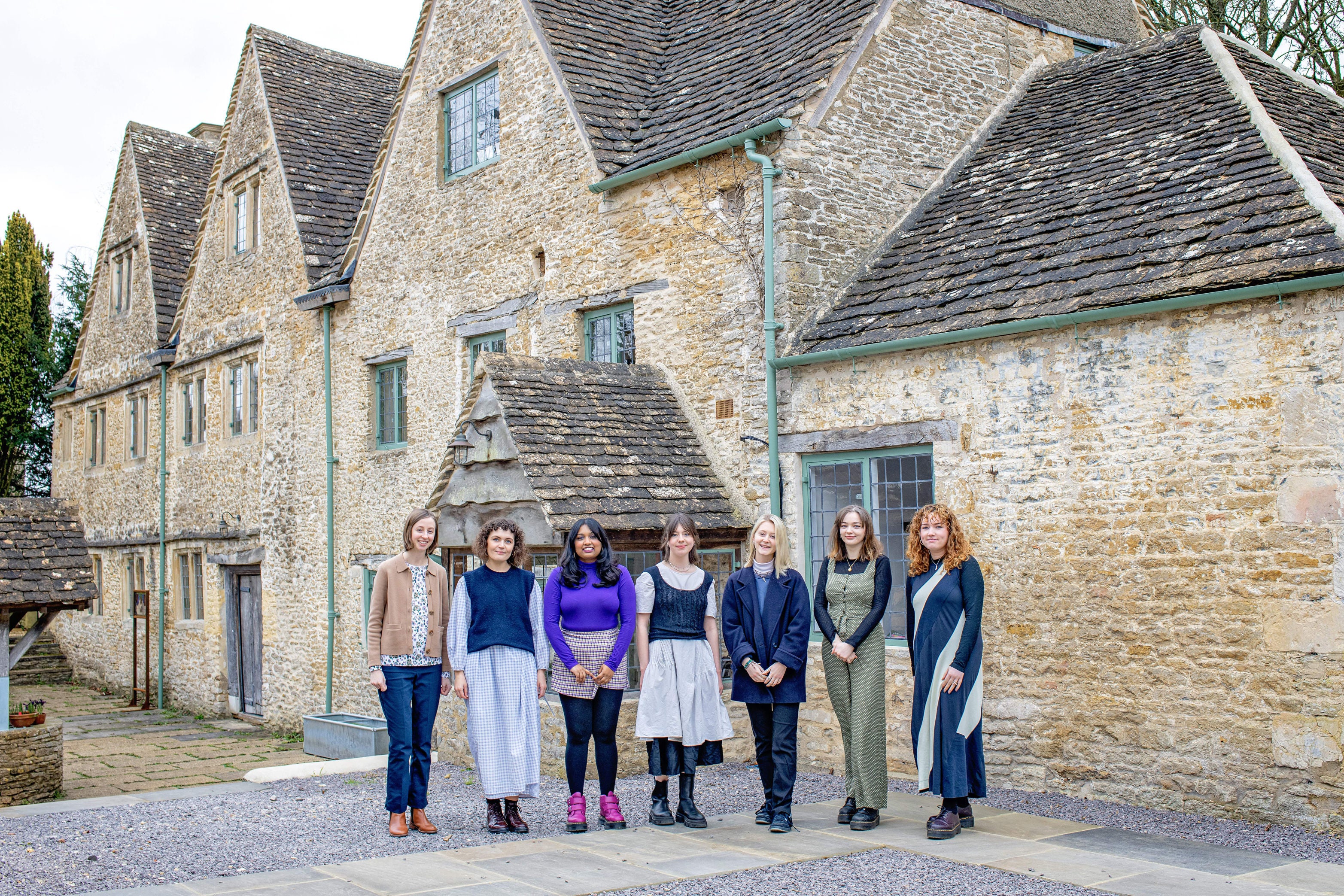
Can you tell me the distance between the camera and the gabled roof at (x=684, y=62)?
37.5 ft

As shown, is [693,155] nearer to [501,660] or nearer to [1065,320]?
[1065,320]

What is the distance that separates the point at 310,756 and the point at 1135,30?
12877mm

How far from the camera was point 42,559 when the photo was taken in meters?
11.9

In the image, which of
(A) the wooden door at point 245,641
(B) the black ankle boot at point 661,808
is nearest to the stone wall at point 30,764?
(B) the black ankle boot at point 661,808

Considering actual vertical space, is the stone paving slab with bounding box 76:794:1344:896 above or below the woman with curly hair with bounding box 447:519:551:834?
below

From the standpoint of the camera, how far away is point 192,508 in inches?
785

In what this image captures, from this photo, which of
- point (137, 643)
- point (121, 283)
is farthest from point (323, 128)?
point (137, 643)

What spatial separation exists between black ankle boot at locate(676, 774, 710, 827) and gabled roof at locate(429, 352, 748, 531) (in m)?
2.66

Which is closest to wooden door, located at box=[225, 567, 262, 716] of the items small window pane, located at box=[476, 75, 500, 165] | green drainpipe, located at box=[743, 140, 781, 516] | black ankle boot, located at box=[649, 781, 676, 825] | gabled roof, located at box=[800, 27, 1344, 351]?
small window pane, located at box=[476, 75, 500, 165]

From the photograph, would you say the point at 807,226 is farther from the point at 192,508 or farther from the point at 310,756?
the point at 192,508

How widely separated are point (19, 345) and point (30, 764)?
19798 millimetres

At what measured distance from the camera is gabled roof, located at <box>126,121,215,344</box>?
22.0m

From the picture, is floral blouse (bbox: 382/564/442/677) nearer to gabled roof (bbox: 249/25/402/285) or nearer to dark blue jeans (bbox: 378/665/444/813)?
dark blue jeans (bbox: 378/665/444/813)

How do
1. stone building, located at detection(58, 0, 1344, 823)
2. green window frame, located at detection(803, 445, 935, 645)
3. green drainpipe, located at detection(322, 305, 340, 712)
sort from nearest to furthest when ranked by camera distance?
stone building, located at detection(58, 0, 1344, 823)
green window frame, located at detection(803, 445, 935, 645)
green drainpipe, located at detection(322, 305, 340, 712)
